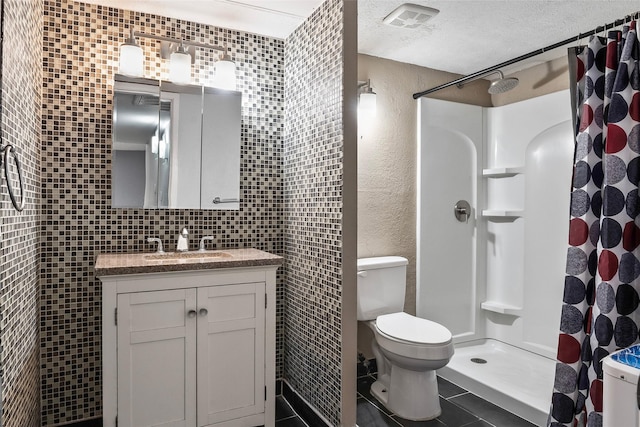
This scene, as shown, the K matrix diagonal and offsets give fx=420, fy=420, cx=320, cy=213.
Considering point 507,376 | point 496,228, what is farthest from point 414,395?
point 496,228


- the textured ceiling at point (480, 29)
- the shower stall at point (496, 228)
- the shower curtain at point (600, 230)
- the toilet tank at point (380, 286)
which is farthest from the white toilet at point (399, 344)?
the textured ceiling at point (480, 29)

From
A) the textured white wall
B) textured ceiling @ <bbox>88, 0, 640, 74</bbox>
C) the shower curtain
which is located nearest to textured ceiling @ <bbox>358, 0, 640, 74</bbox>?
textured ceiling @ <bbox>88, 0, 640, 74</bbox>

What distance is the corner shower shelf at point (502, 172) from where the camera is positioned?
10.7 feet

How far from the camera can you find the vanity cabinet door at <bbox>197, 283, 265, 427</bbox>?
196cm

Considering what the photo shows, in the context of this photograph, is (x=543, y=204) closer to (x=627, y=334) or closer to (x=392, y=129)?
(x=392, y=129)

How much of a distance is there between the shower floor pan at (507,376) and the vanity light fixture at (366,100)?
1785mm

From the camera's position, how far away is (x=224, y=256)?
2.28m

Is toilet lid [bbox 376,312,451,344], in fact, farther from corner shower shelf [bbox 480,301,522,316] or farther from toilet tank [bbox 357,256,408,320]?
corner shower shelf [bbox 480,301,522,316]

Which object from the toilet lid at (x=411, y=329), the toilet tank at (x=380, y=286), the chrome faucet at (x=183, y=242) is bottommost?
the toilet lid at (x=411, y=329)

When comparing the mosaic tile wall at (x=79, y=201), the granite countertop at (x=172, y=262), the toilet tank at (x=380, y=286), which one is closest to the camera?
the granite countertop at (x=172, y=262)

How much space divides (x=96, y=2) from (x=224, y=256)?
1.46 metres

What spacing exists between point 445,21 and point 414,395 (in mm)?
2125

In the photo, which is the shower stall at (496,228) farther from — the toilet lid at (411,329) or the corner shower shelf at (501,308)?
the toilet lid at (411,329)

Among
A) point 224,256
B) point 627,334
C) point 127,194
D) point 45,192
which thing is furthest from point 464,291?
point 45,192
